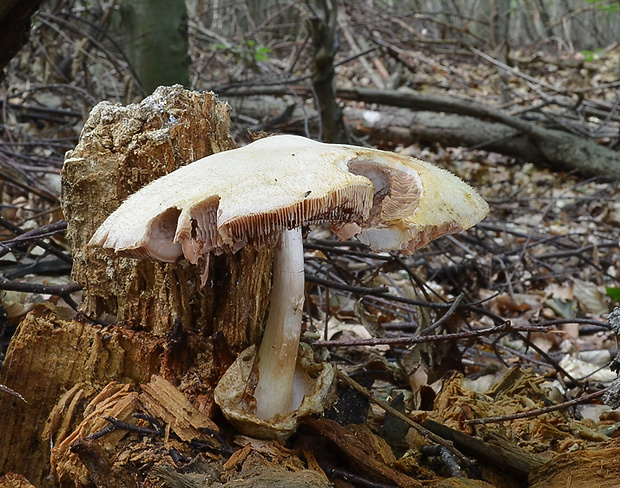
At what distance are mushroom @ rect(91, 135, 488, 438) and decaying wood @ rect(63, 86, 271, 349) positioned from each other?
0.16 m

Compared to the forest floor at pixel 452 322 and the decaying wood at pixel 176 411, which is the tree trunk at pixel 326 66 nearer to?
the forest floor at pixel 452 322

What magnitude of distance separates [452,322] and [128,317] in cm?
144

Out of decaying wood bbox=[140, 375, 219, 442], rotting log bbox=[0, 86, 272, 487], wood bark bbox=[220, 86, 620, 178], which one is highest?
rotting log bbox=[0, 86, 272, 487]

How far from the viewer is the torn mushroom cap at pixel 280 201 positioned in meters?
1.22

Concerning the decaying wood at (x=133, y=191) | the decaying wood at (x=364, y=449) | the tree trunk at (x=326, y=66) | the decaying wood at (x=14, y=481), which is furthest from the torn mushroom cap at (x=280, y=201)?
the tree trunk at (x=326, y=66)

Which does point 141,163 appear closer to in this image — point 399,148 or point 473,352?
point 473,352

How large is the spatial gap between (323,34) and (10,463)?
12.5 feet

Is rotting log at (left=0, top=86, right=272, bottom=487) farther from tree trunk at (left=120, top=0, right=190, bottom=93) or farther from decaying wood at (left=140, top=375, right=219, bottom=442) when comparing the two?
tree trunk at (left=120, top=0, right=190, bottom=93)

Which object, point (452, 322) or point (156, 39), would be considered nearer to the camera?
point (452, 322)

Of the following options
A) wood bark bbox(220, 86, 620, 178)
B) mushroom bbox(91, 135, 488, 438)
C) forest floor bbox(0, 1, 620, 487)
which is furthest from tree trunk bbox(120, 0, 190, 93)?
mushroom bbox(91, 135, 488, 438)

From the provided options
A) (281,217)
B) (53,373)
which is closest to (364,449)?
(281,217)

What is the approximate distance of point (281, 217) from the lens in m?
1.24

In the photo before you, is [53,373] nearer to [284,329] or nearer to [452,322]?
[284,329]

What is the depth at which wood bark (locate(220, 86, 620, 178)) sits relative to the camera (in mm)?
6676
